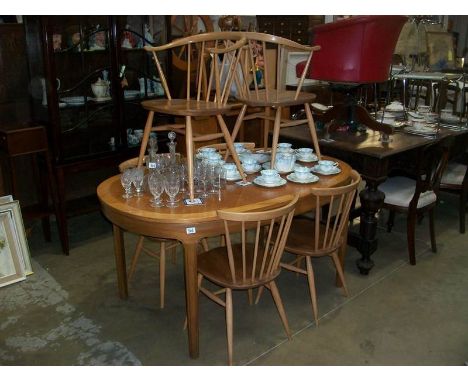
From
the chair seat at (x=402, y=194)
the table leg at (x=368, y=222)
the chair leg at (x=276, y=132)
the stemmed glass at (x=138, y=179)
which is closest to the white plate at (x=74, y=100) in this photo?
the stemmed glass at (x=138, y=179)

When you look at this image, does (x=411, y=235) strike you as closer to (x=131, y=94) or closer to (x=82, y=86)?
(x=131, y=94)

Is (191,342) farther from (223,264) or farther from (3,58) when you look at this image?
(3,58)

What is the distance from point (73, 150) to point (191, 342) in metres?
1.83

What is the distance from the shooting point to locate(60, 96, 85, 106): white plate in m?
3.18

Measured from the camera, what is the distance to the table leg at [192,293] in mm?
1988

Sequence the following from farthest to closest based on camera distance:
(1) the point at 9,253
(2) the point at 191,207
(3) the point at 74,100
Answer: (3) the point at 74,100, (1) the point at 9,253, (2) the point at 191,207

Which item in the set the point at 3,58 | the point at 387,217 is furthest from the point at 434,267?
the point at 3,58

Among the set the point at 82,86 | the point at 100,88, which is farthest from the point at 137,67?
the point at 82,86

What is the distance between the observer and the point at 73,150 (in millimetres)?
3307

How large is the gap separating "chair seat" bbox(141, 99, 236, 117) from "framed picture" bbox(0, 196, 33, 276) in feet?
4.15

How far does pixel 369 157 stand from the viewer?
271 cm

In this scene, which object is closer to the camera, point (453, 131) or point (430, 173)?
point (430, 173)

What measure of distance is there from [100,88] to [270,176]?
167cm

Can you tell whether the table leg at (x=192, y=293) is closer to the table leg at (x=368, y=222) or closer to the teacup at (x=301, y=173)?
the teacup at (x=301, y=173)
